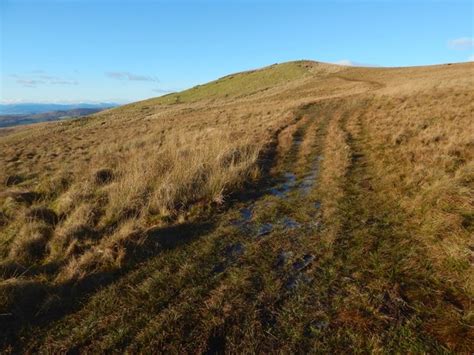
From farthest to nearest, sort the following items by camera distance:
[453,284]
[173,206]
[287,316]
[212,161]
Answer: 1. [212,161]
2. [173,206]
3. [453,284]
4. [287,316]

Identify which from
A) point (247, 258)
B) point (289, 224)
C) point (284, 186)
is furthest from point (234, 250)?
point (284, 186)

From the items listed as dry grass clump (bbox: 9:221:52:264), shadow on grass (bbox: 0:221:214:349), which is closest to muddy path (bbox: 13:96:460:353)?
Answer: shadow on grass (bbox: 0:221:214:349)

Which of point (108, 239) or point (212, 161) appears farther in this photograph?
point (212, 161)

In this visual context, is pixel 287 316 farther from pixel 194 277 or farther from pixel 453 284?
pixel 453 284

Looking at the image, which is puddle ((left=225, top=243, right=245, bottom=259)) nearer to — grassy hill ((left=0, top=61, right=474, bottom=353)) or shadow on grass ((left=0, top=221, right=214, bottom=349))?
grassy hill ((left=0, top=61, right=474, bottom=353))

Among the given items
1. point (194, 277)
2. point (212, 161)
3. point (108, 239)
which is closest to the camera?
point (194, 277)

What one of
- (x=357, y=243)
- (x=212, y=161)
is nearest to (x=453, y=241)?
(x=357, y=243)

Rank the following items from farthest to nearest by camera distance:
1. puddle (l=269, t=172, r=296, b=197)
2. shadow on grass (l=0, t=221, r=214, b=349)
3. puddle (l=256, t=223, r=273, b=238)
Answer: puddle (l=269, t=172, r=296, b=197), puddle (l=256, t=223, r=273, b=238), shadow on grass (l=0, t=221, r=214, b=349)

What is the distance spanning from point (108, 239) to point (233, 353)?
3.10 meters

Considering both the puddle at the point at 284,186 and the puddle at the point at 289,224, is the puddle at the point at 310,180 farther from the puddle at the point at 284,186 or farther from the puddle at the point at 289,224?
the puddle at the point at 289,224

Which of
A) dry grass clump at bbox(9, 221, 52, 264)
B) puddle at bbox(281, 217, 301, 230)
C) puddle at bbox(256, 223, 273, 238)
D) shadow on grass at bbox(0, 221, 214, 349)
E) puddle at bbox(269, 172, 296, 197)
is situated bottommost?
puddle at bbox(256, 223, 273, 238)

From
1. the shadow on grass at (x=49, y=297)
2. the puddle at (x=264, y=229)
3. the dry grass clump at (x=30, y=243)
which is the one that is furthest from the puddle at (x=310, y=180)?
the dry grass clump at (x=30, y=243)

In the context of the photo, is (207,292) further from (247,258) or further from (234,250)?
(234,250)

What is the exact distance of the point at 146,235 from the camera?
507 cm
